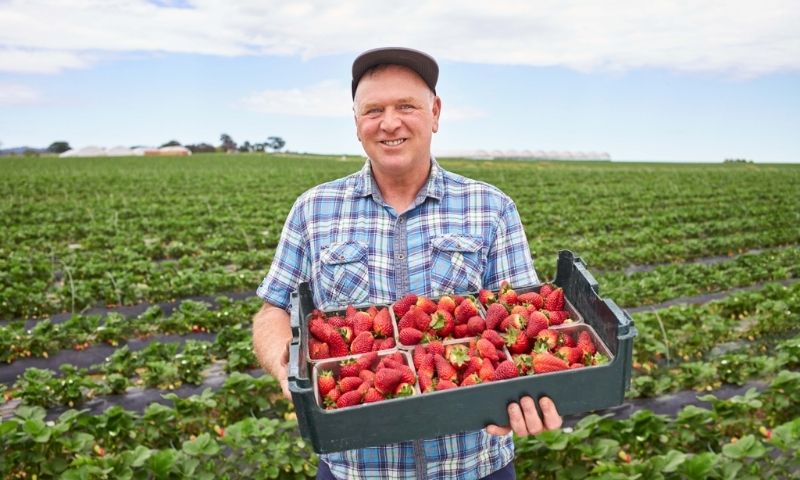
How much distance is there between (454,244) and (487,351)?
541 mm

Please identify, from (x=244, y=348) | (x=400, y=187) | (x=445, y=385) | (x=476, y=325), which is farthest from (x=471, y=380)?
(x=244, y=348)

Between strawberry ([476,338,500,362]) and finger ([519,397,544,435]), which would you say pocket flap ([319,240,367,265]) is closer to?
strawberry ([476,338,500,362])

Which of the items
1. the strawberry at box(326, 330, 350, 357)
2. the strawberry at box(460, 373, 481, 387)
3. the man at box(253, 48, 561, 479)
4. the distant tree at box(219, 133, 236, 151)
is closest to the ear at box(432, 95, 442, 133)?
the man at box(253, 48, 561, 479)

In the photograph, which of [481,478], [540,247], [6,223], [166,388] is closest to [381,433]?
[481,478]

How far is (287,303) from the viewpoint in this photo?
254cm

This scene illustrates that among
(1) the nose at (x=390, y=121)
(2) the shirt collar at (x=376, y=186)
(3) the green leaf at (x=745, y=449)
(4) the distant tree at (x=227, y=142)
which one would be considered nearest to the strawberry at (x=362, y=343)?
(2) the shirt collar at (x=376, y=186)

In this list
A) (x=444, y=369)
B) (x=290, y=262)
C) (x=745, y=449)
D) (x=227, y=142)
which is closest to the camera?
(x=444, y=369)

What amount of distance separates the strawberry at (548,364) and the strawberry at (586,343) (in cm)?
14

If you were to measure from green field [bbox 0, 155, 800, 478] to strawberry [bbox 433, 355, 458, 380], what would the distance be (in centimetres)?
210

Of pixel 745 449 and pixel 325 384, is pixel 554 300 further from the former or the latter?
pixel 745 449

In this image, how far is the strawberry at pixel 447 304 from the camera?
2.21m

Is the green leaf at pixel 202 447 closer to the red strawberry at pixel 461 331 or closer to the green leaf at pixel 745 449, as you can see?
the red strawberry at pixel 461 331

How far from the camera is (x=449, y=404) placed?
72.1 inches

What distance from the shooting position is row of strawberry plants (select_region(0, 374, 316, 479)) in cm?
380
